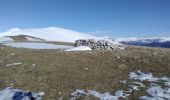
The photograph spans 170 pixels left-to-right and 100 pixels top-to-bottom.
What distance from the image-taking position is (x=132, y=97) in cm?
1666

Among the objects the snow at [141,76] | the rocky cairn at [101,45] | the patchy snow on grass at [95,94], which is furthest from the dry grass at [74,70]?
the rocky cairn at [101,45]

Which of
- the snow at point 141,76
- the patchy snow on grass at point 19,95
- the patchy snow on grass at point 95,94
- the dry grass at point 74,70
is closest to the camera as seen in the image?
the patchy snow on grass at point 19,95

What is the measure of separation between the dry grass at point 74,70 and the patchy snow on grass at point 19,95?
0.64m

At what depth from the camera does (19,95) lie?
1667 centimetres

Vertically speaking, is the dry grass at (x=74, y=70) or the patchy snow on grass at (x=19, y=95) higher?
the dry grass at (x=74, y=70)

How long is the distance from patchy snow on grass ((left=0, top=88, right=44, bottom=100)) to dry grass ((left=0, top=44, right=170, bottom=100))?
64 cm

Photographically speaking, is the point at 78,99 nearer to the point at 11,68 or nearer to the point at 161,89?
the point at 161,89

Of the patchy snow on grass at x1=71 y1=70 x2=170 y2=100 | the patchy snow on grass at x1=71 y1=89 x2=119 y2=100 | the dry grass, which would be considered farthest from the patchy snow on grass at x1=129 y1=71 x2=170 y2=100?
the patchy snow on grass at x1=71 y1=89 x2=119 y2=100

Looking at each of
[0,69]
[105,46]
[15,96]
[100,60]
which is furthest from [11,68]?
[105,46]

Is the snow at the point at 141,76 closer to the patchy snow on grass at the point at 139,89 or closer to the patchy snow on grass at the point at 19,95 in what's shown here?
the patchy snow on grass at the point at 139,89

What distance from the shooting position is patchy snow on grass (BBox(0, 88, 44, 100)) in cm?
1641

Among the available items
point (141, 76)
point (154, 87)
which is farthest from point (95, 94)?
point (141, 76)

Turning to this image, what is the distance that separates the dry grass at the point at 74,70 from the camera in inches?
717

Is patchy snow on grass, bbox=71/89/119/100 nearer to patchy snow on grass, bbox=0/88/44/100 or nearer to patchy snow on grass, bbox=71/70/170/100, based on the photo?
patchy snow on grass, bbox=71/70/170/100
